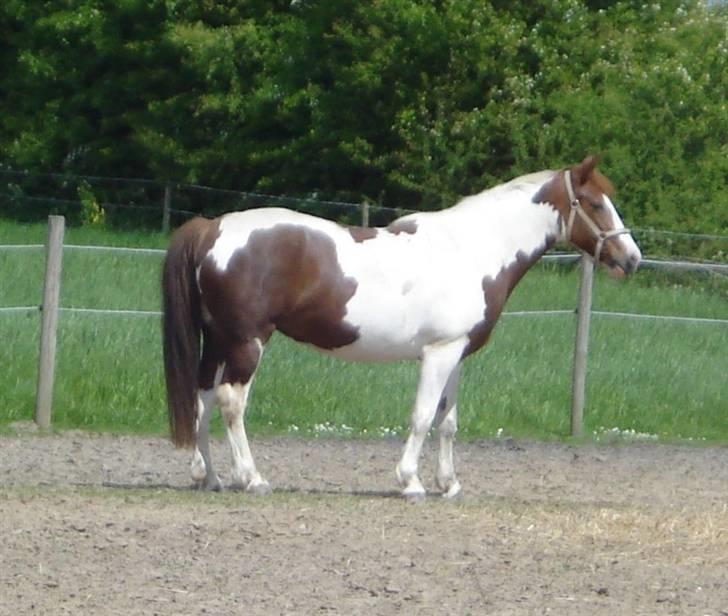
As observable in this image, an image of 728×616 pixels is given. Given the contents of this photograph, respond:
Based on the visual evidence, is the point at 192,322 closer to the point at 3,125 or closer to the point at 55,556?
the point at 55,556

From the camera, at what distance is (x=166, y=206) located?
24266mm

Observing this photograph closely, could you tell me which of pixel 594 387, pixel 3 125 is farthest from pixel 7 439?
pixel 3 125

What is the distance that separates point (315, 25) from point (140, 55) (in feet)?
12.3

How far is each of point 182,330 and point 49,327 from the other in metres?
3.06

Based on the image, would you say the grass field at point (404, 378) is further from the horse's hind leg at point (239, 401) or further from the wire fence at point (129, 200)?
the wire fence at point (129, 200)

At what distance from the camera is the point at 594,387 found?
43.1ft

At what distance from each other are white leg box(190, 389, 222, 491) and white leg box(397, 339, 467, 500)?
101cm

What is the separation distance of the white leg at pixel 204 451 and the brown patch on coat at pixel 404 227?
1.30m

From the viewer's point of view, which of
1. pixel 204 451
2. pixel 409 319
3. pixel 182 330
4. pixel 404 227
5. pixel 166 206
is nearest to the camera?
pixel 182 330

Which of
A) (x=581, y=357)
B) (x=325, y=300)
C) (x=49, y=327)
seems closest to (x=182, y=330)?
(x=325, y=300)

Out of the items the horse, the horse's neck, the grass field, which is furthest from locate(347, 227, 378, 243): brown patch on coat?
the grass field

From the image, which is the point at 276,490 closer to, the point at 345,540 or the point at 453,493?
the point at 453,493

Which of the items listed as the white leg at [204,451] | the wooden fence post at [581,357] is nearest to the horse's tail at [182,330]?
the white leg at [204,451]

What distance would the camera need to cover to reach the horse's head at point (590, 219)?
29.9 ft
